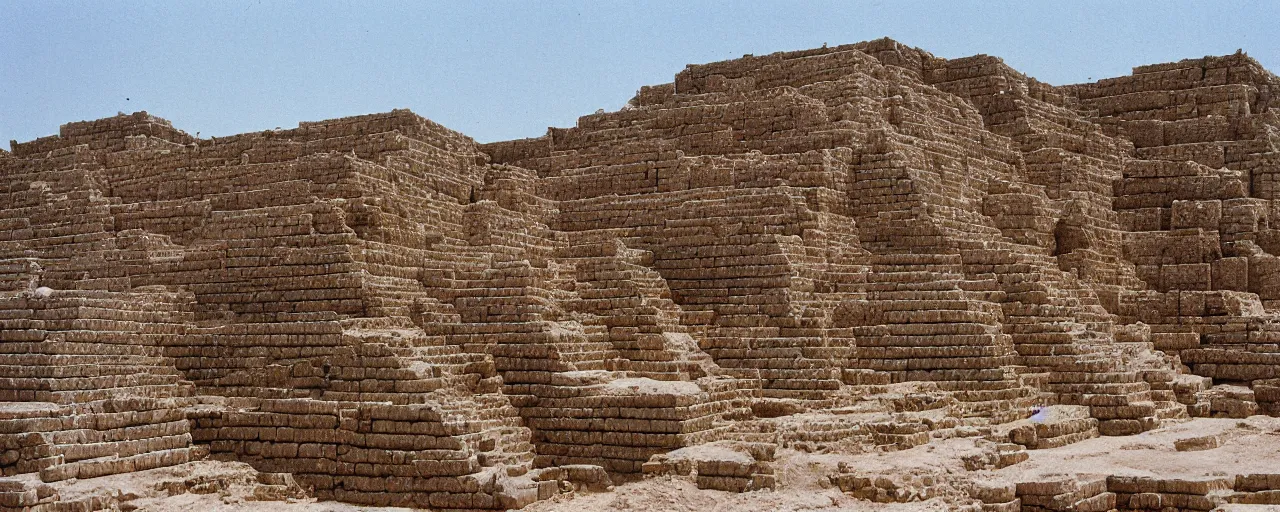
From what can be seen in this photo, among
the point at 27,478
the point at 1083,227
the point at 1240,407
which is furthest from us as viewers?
Answer: the point at 1083,227

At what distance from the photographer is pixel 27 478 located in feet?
78.6

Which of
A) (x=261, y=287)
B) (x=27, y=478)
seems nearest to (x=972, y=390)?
(x=261, y=287)

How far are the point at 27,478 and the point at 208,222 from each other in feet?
34.3

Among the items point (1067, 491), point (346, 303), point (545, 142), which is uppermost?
point (545, 142)

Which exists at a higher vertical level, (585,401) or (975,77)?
(975,77)

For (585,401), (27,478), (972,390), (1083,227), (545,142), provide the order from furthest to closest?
1. (545,142)
2. (1083,227)
3. (972,390)
4. (585,401)
5. (27,478)

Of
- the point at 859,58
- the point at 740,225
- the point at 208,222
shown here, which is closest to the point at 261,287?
the point at 208,222

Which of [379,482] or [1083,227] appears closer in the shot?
[379,482]

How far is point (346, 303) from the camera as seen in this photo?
28281 millimetres

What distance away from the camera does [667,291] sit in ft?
103

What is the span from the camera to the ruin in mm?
25703

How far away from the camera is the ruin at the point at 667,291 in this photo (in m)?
25.7

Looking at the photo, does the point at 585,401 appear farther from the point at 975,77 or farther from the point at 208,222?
the point at 975,77

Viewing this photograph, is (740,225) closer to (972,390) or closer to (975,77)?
(972,390)
